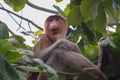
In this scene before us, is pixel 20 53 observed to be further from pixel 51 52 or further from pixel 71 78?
pixel 51 52

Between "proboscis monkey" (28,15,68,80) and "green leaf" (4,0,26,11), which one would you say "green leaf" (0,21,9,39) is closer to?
"green leaf" (4,0,26,11)

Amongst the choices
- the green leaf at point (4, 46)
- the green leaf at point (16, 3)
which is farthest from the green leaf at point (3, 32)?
the green leaf at point (16, 3)

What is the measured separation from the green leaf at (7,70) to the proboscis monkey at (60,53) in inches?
43.8

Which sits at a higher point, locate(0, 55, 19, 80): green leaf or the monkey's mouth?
locate(0, 55, 19, 80): green leaf

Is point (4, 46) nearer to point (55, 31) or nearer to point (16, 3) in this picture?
point (16, 3)

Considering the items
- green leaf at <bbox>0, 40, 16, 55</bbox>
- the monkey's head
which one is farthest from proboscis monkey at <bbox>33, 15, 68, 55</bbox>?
green leaf at <bbox>0, 40, 16, 55</bbox>

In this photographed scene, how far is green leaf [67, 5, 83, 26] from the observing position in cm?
381

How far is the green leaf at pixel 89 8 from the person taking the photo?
350 cm

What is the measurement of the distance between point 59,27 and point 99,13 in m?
1.71

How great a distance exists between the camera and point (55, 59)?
457 cm

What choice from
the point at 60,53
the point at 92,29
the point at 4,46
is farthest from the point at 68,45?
the point at 4,46

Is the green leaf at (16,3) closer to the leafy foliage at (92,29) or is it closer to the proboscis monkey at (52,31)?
the leafy foliage at (92,29)

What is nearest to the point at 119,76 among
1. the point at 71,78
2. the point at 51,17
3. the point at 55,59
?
the point at 71,78

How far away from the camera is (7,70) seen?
2.54m
